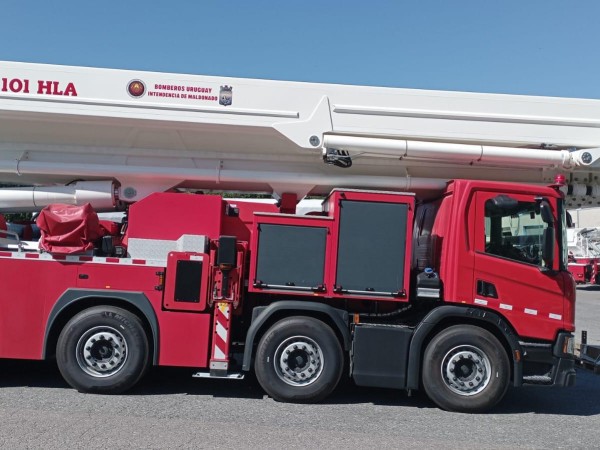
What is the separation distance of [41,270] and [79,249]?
1.66 feet

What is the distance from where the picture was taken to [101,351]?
651 centimetres

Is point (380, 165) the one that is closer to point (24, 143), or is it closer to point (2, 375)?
point (24, 143)

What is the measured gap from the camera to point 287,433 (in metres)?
5.42

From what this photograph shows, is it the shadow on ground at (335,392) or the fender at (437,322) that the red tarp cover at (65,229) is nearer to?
the shadow on ground at (335,392)

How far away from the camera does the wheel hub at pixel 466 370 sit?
6430 mm

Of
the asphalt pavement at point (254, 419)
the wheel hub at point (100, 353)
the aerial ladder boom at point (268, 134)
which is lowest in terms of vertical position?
the asphalt pavement at point (254, 419)

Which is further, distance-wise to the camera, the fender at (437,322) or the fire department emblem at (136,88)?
the fire department emblem at (136,88)

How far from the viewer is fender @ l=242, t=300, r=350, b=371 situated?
6.41m

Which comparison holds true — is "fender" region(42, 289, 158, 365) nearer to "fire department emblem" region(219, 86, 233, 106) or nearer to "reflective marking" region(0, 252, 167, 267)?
"reflective marking" region(0, 252, 167, 267)

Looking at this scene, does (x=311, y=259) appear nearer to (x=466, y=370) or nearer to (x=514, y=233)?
(x=466, y=370)

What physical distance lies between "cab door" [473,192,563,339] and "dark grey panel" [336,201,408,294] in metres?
0.88

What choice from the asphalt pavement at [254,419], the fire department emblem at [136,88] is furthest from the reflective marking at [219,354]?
the fire department emblem at [136,88]

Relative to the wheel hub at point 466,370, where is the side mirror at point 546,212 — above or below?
above

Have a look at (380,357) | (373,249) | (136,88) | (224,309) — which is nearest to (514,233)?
(373,249)
